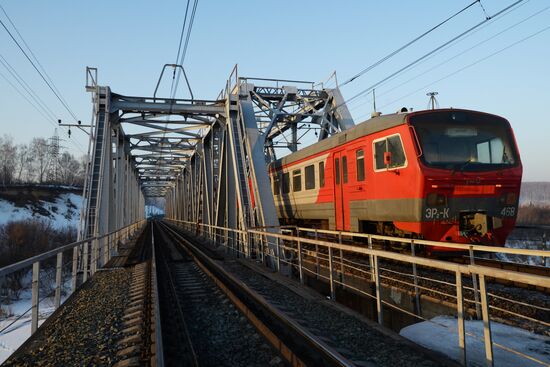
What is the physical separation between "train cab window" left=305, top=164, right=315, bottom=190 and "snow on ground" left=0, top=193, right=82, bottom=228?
58356 millimetres

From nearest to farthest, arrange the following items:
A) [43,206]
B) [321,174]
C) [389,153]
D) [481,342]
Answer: [481,342] → [389,153] → [321,174] → [43,206]

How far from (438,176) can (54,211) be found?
257 ft

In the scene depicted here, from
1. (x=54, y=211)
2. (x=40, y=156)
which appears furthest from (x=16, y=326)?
(x=40, y=156)

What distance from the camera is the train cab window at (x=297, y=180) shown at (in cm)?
1552

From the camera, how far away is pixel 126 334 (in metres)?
5.77

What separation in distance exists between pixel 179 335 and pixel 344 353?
246 centimetres

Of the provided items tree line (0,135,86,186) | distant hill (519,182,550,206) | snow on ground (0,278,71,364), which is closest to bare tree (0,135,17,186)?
tree line (0,135,86,186)

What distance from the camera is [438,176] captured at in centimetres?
903

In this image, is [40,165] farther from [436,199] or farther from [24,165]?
[436,199]

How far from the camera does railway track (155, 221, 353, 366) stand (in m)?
4.65

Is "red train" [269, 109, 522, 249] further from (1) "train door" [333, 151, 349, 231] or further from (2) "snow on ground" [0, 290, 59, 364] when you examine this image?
(2) "snow on ground" [0, 290, 59, 364]

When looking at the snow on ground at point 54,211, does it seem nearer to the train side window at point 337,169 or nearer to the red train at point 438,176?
the train side window at point 337,169

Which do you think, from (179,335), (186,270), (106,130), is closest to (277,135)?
(106,130)

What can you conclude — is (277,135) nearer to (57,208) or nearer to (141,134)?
(141,134)
